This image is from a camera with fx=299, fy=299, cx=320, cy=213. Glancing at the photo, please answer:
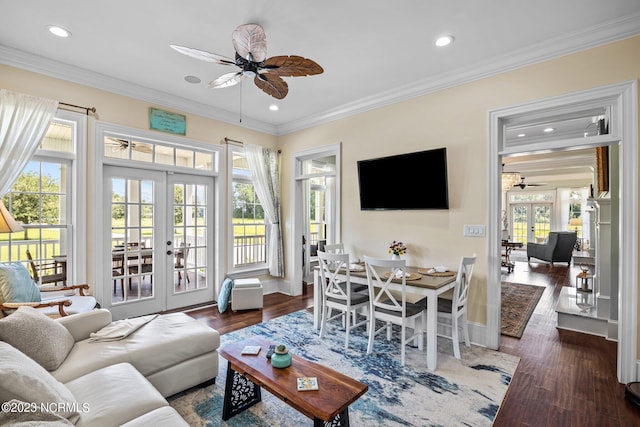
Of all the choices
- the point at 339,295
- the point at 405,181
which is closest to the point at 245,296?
the point at 339,295

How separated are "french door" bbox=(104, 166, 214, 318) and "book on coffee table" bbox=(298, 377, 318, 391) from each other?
10.7ft

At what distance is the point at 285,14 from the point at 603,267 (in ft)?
15.0

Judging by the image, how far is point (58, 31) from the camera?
2.72 meters

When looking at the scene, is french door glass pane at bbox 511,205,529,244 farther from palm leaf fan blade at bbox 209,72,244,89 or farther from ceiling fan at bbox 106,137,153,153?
ceiling fan at bbox 106,137,153,153

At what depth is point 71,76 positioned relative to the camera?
3.40m

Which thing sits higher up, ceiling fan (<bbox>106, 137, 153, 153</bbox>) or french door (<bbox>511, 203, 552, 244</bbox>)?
ceiling fan (<bbox>106, 137, 153, 153</bbox>)

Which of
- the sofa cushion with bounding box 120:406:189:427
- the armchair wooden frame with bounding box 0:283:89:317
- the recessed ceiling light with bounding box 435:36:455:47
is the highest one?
the recessed ceiling light with bounding box 435:36:455:47

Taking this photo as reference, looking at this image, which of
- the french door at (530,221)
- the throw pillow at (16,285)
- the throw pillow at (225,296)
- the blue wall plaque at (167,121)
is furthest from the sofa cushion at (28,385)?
the french door at (530,221)

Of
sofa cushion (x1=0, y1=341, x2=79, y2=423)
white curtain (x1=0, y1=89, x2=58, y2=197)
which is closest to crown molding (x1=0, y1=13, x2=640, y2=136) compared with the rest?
white curtain (x1=0, y1=89, x2=58, y2=197)

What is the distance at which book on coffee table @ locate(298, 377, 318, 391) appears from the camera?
1686 millimetres

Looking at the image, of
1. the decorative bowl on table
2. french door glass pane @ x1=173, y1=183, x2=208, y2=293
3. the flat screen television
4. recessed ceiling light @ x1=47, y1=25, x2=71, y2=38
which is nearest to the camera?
the decorative bowl on table

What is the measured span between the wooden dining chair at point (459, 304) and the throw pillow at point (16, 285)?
3.92 m

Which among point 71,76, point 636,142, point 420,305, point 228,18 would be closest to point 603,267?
point 636,142

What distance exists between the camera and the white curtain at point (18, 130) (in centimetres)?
295
